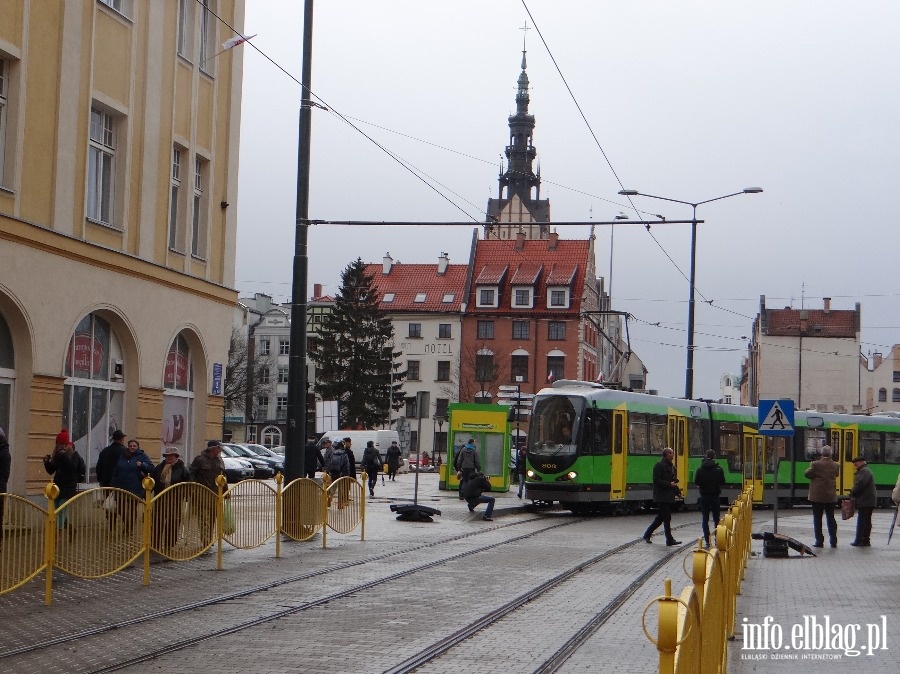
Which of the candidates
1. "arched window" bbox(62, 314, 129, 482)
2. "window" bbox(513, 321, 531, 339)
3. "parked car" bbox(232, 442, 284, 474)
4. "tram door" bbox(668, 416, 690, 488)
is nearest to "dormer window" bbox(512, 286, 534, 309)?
"window" bbox(513, 321, 531, 339)

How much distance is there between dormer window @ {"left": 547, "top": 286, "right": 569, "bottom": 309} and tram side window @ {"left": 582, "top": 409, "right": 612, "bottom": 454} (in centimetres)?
6196

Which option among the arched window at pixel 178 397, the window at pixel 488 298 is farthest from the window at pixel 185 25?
the window at pixel 488 298

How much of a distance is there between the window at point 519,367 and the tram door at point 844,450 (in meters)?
A: 50.8

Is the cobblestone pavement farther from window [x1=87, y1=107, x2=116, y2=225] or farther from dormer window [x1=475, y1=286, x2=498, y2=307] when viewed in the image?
dormer window [x1=475, y1=286, x2=498, y2=307]

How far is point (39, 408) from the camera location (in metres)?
19.7

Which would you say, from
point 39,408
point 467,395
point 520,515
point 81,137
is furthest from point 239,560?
point 467,395

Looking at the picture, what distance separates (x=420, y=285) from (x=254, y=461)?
43850 mm

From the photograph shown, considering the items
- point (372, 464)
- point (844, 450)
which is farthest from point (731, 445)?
point (372, 464)

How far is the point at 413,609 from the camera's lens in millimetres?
12852

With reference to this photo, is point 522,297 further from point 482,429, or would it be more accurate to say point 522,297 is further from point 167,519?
point 167,519

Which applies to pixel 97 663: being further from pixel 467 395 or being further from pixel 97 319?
pixel 467 395

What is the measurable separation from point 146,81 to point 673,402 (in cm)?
1810

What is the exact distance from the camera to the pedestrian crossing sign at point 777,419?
22.3m

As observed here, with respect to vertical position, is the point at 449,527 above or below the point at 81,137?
below
